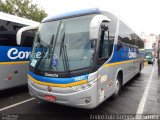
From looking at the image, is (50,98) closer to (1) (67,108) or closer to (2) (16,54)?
(1) (67,108)

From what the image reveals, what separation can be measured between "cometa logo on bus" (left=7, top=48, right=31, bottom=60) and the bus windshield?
171 cm

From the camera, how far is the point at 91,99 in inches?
192

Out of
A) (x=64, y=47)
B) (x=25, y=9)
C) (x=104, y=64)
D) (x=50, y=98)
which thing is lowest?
(x=50, y=98)

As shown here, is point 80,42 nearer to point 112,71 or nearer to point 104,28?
point 104,28

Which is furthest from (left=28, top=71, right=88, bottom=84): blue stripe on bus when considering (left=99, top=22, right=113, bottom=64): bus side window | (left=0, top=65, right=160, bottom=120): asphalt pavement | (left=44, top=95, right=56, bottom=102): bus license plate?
(left=0, top=65, right=160, bottom=120): asphalt pavement

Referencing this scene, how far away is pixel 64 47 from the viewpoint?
524 cm

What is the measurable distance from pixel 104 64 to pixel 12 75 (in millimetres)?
3864

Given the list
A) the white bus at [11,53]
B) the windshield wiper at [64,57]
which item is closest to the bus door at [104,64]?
the windshield wiper at [64,57]

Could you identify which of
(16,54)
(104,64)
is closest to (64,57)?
(104,64)

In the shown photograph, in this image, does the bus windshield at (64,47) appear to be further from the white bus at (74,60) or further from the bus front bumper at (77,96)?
the bus front bumper at (77,96)

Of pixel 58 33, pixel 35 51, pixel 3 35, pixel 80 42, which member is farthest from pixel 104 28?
pixel 3 35

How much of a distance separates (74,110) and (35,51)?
7.09ft

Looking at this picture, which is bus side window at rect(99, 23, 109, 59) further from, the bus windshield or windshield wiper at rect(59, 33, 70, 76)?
windshield wiper at rect(59, 33, 70, 76)

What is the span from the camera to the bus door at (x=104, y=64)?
17.3 feet
